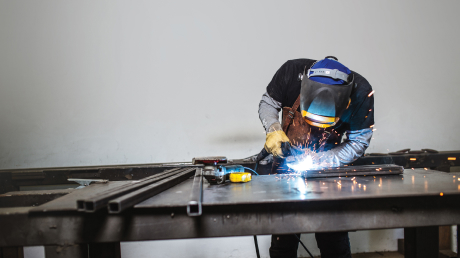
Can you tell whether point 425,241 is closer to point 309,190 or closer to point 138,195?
point 309,190

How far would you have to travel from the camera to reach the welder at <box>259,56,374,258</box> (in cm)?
130

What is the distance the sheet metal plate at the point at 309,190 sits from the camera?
2.86ft

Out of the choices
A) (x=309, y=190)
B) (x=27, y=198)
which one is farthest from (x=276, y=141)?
(x=27, y=198)

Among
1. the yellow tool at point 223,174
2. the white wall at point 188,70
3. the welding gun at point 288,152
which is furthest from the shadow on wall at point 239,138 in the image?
the yellow tool at point 223,174

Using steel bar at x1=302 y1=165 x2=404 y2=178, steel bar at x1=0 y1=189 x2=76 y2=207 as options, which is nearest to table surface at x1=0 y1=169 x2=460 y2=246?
steel bar at x1=0 y1=189 x2=76 y2=207

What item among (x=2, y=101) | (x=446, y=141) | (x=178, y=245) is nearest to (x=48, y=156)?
(x=2, y=101)

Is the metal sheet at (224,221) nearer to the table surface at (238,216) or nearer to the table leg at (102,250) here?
the table surface at (238,216)

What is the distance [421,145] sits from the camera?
2650 millimetres

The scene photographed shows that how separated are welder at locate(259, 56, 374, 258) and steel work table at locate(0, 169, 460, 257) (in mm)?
513

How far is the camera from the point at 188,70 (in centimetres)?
244

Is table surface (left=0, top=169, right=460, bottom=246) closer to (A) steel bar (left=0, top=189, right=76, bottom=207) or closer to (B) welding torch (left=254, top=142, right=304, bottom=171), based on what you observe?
(A) steel bar (left=0, top=189, right=76, bottom=207)

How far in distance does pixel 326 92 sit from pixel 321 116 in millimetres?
126

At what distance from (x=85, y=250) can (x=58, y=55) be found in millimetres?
2092

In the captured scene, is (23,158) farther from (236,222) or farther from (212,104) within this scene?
(236,222)
